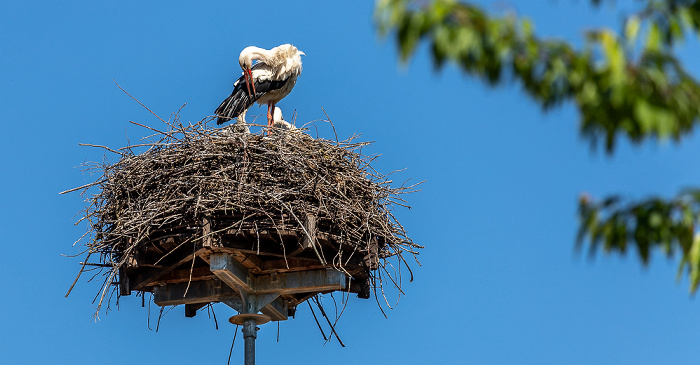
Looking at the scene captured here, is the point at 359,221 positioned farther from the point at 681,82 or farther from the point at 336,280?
the point at 681,82

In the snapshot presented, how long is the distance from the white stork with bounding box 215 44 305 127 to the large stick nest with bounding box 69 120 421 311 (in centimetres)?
360

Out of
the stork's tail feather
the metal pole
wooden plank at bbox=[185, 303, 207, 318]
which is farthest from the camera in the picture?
the stork's tail feather

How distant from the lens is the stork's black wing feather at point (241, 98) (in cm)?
1455

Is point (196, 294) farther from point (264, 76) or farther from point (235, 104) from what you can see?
point (264, 76)

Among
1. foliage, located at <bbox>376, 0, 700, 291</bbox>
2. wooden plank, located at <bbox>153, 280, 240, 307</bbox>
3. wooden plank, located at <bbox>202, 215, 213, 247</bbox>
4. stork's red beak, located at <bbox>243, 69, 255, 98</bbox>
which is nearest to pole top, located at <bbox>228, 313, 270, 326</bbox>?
wooden plank, located at <bbox>153, 280, 240, 307</bbox>

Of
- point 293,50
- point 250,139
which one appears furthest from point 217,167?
point 293,50

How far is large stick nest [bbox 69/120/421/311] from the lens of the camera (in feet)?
33.0

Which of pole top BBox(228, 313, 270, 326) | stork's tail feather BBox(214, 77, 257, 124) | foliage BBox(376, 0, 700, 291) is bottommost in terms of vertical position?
foliage BBox(376, 0, 700, 291)

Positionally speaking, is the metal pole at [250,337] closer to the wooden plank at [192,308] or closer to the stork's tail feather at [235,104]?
the wooden plank at [192,308]

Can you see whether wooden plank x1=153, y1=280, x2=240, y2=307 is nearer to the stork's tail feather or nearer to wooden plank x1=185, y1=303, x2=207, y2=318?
wooden plank x1=185, y1=303, x2=207, y2=318

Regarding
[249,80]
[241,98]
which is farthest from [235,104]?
[249,80]

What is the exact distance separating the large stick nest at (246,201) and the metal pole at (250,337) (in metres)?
0.72

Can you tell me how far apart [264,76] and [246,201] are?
5.03m

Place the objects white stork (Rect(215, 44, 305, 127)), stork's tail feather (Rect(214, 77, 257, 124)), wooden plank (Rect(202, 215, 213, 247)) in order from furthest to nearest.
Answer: white stork (Rect(215, 44, 305, 127))
stork's tail feather (Rect(214, 77, 257, 124))
wooden plank (Rect(202, 215, 213, 247))
